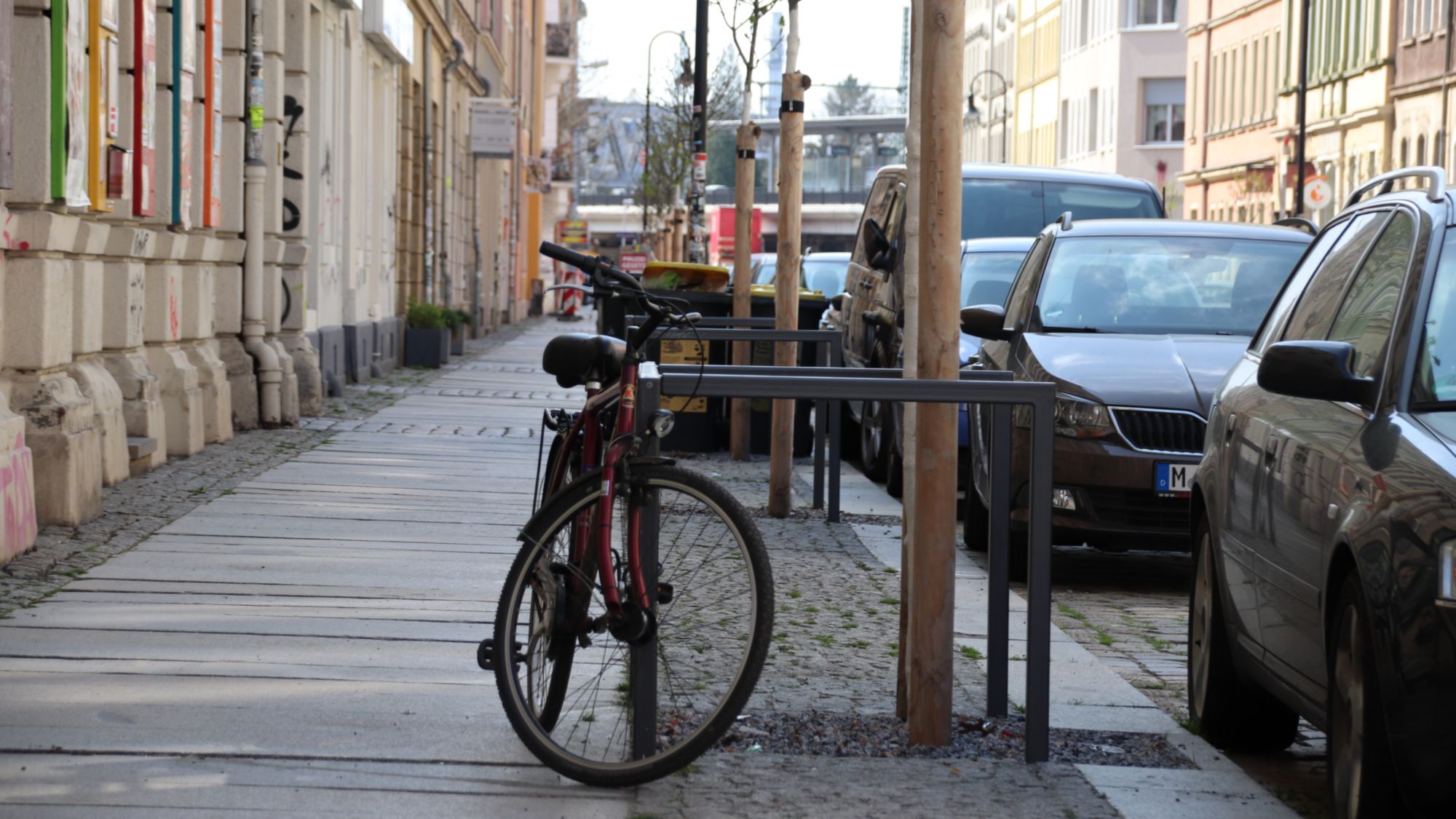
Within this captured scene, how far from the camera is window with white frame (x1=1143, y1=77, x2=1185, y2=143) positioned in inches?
3504

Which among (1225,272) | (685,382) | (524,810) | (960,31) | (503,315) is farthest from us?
(503,315)

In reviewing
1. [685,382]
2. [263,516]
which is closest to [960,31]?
[685,382]

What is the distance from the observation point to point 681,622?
5.32 metres

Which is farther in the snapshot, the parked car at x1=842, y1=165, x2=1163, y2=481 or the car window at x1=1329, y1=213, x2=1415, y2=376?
the parked car at x1=842, y1=165, x2=1163, y2=481

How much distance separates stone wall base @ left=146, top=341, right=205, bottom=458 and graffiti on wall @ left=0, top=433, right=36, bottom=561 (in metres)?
4.41

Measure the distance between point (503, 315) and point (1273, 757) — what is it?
45.8 meters

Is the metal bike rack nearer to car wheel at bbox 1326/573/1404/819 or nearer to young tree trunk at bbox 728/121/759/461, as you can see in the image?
car wheel at bbox 1326/573/1404/819

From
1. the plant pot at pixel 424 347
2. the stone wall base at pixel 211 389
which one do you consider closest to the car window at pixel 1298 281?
the stone wall base at pixel 211 389

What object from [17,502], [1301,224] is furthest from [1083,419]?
[17,502]

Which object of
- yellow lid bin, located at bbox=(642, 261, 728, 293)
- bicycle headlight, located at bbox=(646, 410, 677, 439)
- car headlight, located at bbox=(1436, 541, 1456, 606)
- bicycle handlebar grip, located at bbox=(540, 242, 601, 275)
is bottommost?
car headlight, located at bbox=(1436, 541, 1456, 606)

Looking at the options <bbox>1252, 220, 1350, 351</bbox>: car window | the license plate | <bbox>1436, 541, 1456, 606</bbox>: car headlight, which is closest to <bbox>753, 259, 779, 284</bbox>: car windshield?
Answer: the license plate

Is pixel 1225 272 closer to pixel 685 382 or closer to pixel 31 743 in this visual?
pixel 685 382

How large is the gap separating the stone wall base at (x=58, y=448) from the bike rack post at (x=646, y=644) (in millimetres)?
4718

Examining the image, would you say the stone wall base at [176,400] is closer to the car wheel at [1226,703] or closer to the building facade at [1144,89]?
the car wheel at [1226,703]
